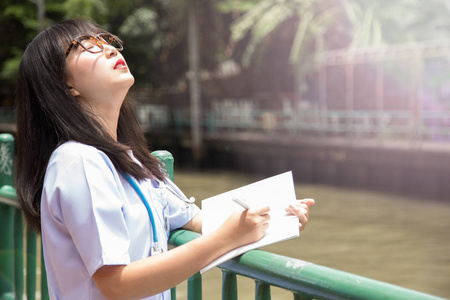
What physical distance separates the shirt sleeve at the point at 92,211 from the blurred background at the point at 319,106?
8.31 metres

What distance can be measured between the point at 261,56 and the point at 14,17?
12854mm

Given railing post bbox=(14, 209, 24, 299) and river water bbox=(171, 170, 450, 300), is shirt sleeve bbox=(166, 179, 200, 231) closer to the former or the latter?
railing post bbox=(14, 209, 24, 299)

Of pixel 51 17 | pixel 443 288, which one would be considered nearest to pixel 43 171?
pixel 443 288

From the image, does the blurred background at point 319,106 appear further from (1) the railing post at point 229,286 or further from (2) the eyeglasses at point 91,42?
(2) the eyeglasses at point 91,42

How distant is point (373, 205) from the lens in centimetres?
1419

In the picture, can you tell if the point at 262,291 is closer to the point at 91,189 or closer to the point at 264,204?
the point at 264,204

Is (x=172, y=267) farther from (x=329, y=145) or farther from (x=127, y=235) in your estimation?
(x=329, y=145)

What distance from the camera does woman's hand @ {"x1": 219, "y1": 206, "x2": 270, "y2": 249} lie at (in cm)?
132

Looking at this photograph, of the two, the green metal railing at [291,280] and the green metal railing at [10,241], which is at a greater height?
the green metal railing at [291,280]

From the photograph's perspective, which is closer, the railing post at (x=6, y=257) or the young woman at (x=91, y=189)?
the young woman at (x=91, y=189)

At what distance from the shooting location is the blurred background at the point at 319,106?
1227 centimetres

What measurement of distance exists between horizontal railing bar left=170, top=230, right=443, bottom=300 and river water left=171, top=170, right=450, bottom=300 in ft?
20.9

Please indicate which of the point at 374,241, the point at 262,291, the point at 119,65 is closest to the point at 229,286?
the point at 262,291

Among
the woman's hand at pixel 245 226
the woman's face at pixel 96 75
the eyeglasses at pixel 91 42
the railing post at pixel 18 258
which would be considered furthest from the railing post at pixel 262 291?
the railing post at pixel 18 258
